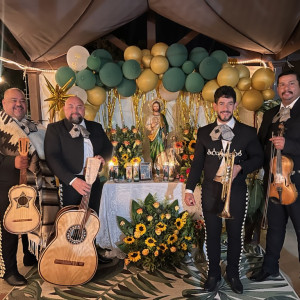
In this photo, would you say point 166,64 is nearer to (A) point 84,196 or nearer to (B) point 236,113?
(B) point 236,113

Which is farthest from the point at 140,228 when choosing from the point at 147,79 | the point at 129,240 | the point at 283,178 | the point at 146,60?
the point at 146,60

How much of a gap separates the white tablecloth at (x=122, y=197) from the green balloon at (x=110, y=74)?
1163mm

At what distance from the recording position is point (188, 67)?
3.36 meters

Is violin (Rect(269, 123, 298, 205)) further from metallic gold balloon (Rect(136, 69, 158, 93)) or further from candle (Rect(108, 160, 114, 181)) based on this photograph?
candle (Rect(108, 160, 114, 181))

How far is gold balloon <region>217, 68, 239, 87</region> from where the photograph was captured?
3.22 meters

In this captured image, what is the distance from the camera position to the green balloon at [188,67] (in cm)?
336

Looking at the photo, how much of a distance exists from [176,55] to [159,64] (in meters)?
0.22

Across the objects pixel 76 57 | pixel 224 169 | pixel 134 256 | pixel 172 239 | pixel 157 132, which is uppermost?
pixel 76 57

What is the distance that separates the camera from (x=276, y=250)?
8.86ft

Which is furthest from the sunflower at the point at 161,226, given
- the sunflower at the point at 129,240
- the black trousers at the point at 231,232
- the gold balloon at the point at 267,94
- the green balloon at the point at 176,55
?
the gold balloon at the point at 267,94

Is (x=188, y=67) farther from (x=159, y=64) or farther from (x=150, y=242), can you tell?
(x=150, y=242)

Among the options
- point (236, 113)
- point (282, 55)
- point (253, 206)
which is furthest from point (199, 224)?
point (282, 55)

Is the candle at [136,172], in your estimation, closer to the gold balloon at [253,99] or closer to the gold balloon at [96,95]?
the gold balloon at [96,95]

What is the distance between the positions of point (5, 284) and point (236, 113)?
321 centimetres
